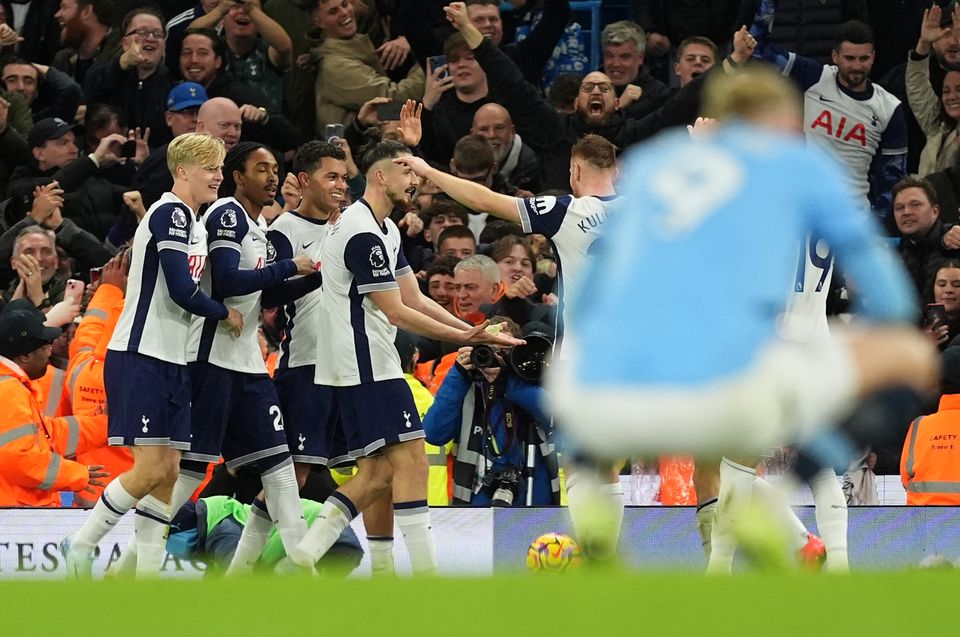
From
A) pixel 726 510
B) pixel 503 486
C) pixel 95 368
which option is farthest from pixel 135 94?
pixel 726 510

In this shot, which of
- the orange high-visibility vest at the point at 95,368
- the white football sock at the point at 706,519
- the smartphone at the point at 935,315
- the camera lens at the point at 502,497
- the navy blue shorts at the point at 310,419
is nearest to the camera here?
the white football sock at the point at 706,519

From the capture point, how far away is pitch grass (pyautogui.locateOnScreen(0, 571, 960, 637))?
3.77 metres

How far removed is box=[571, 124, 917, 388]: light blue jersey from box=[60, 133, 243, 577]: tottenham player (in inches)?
155

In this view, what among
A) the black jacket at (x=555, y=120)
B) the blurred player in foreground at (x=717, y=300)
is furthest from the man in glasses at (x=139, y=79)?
the blurred player in foreground at (x=717, y=300)

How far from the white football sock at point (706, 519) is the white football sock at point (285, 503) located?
77.6 inches

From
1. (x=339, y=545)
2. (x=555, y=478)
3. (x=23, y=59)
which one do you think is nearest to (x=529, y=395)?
(x=555, y=478)

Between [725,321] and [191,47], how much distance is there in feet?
34.9

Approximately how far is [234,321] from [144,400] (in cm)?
67

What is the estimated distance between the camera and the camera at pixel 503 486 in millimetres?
9898

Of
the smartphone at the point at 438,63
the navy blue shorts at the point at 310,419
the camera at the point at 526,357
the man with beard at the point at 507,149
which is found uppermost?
the smartphone at the point at 438,63

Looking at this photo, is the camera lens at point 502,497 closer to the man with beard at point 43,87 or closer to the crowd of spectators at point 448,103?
the crowd of spectators at point 448,103

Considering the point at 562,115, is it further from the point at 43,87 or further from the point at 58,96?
the point at 43,87

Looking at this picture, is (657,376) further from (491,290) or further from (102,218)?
(102,218)

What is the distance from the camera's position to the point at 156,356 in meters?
8.64
